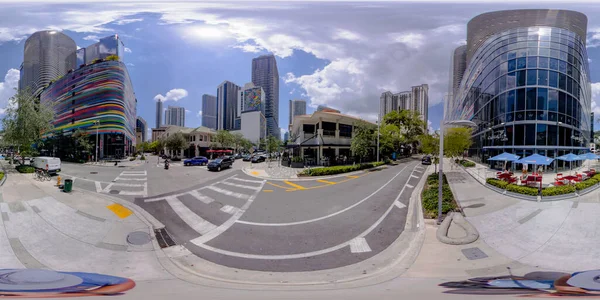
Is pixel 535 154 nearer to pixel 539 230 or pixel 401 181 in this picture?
pixel 539 230

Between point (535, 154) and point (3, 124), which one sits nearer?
point (3, 124)

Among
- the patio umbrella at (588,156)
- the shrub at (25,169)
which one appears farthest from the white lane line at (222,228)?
the patio umbrella at (588,156)

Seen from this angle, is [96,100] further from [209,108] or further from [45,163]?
[209,108]

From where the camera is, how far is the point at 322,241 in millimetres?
3123

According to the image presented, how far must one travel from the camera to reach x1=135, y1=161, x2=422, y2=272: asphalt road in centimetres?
288

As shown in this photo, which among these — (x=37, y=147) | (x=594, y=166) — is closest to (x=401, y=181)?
(x=594, y=166)

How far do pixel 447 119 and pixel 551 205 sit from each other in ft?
6.56

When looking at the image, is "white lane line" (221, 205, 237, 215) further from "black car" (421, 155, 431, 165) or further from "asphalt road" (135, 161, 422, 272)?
"black car" (421, 155, 431, 165)

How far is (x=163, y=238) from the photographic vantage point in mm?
3189

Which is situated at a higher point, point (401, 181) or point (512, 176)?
point (512, 176)

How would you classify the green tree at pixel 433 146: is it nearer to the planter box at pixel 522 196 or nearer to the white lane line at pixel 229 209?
the planter box at pixel 522 196

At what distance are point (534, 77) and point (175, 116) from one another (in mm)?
6488

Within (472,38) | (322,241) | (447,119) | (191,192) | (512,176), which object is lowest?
(322,241)

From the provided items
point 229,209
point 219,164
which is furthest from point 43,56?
point 229,209
